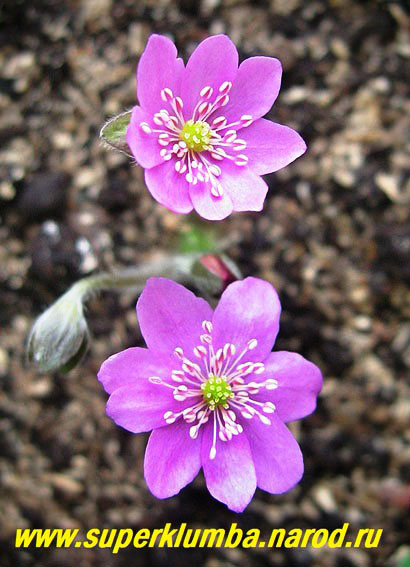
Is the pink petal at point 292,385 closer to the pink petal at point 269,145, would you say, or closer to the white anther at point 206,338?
the white anther at point 206,338

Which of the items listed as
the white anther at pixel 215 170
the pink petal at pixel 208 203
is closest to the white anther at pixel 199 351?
the pink petal at pixel 208 203

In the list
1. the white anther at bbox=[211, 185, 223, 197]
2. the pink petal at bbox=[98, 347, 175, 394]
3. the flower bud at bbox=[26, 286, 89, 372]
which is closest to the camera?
the pink petal at bbox=[98, 347, 175, 394]

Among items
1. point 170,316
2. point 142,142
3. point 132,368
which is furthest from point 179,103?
point 132,368

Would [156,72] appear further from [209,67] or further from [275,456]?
[275,456]

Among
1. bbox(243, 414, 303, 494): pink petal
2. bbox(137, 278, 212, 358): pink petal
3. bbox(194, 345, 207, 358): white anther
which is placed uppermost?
bbox(137, 278, 212, 358): pink petal

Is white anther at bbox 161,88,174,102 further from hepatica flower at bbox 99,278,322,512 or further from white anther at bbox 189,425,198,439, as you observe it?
white anther at bbox 189,425,198,439

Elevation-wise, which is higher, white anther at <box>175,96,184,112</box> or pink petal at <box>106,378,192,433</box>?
white anther at <box>175,96,184,112</box>

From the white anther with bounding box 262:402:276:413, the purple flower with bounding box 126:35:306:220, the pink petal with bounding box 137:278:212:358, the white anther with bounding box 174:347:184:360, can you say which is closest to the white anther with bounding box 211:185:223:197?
the purple flower with bounding box 126:35:306:220
